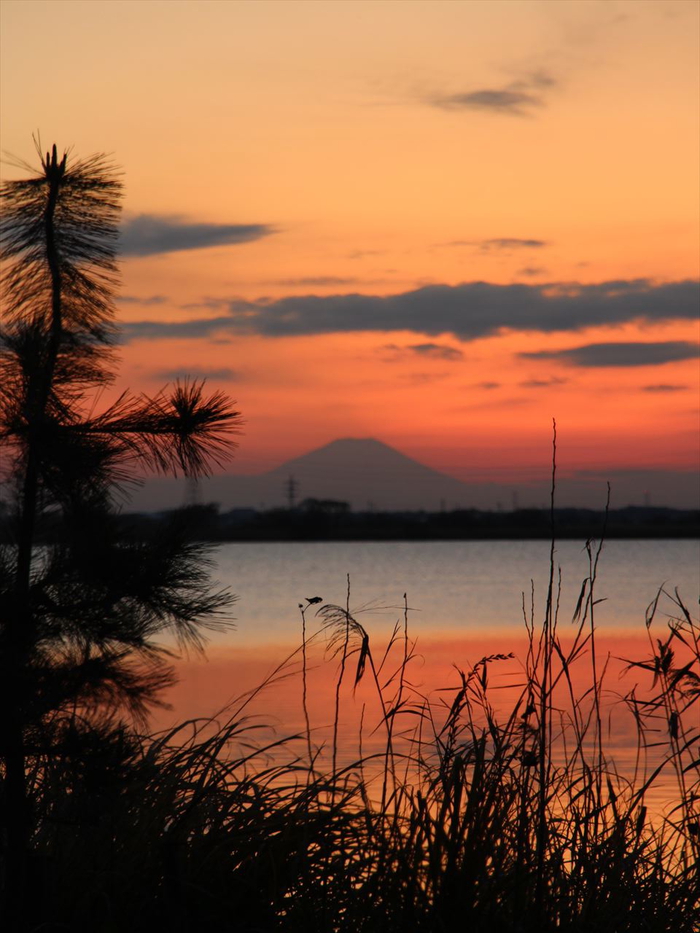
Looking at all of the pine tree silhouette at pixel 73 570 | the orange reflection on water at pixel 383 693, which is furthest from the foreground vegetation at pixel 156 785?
the orange reflection on water at pixel 383 693

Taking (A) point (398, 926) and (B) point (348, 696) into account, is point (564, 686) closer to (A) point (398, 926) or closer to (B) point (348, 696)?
(B) point (348, 696)

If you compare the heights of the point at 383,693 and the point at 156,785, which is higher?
the point at 156,785

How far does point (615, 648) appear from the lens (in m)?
27.9

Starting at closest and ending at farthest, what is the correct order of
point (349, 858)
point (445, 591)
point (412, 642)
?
point (349, 858), point (412, 642), point (445, 591)

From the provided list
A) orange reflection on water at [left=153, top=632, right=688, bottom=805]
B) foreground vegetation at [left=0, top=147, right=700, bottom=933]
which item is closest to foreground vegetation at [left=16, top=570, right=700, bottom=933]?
foreground vegetation at [left=0, top=147, right=700, bottom=933]

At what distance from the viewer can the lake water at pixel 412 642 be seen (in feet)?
48.2

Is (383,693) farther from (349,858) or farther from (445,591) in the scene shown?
(445,591)

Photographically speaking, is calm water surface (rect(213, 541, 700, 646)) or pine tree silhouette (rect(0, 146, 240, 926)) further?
calm water surface (rect(213, 541, 700, 646))

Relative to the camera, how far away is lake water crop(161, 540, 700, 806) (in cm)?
1468

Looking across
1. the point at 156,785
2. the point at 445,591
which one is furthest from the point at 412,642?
the point at 445,591

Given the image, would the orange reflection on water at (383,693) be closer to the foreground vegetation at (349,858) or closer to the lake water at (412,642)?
the lake water at (412,642)

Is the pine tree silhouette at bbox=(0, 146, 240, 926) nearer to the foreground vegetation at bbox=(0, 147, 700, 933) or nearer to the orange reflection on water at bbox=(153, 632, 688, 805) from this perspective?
the foreground vegetation at bbox=(0, 147, 700, 933)

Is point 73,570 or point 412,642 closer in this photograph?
point 73,570

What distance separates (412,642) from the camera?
52.9ft
